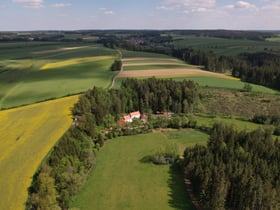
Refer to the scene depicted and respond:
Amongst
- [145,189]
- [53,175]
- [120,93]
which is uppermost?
[120,93]

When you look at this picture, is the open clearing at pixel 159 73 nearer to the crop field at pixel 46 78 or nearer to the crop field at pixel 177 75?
the crop field at pixel 177 75

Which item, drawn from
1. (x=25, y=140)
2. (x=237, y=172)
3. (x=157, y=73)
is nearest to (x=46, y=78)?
(x=157, y=73)

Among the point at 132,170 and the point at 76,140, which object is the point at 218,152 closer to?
the point at 132,170

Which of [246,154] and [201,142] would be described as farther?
[201,142]

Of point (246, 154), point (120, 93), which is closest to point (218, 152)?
point (246, 154)

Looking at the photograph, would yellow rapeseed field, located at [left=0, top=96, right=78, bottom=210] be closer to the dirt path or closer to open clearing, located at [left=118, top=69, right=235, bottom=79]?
the dirt path

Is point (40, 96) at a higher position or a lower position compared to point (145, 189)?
higher
